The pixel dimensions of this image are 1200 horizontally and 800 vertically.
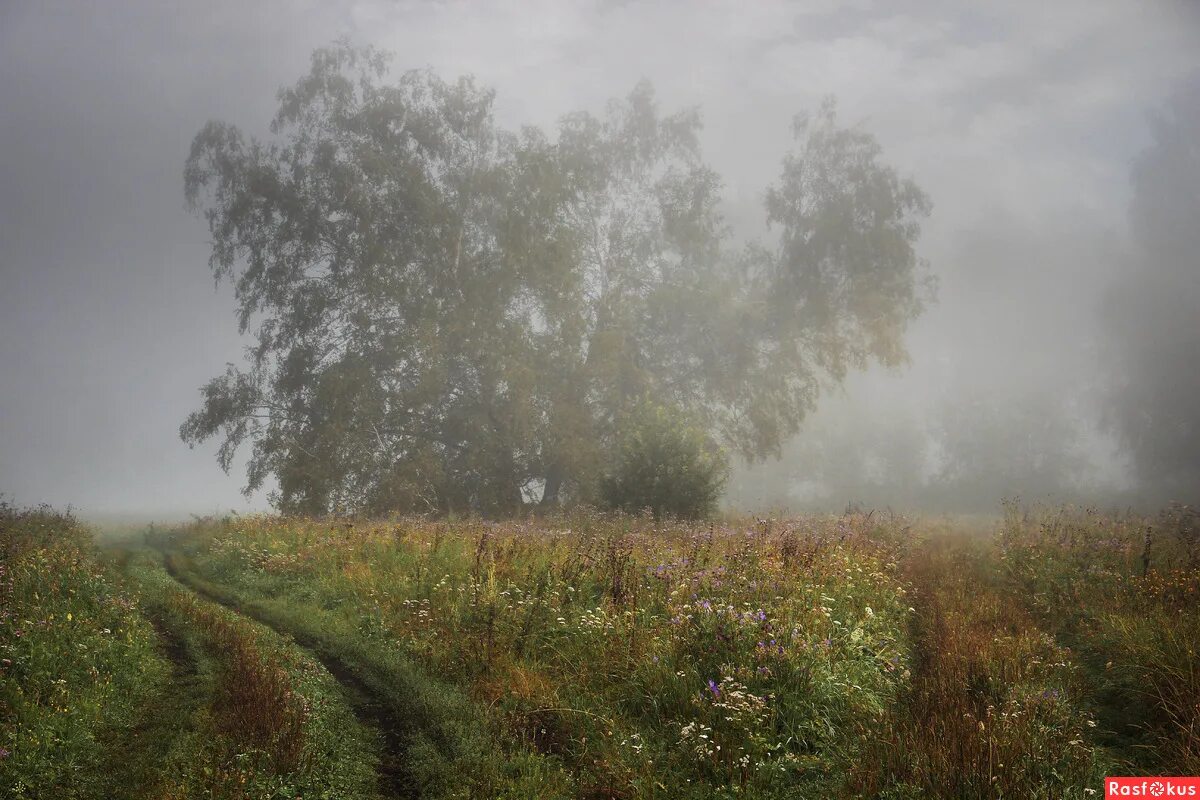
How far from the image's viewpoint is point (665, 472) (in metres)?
19.3

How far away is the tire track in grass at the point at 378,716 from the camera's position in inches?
215

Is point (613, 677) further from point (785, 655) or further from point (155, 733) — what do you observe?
point (155, 733)

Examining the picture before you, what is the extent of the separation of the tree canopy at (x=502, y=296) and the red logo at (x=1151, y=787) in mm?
20048

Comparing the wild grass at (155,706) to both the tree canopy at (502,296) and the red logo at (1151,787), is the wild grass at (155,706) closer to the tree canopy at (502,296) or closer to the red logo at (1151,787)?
the red logo at (1151,787)

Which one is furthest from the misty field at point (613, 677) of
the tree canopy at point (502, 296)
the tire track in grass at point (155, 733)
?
the tree canopy at point (502, 296)

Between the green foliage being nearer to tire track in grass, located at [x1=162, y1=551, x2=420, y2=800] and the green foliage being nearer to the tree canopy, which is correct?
the tree canopy

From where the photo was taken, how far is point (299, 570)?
13289 millimetres

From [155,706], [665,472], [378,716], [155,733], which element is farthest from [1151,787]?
[665,472]

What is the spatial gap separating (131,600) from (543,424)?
18.0 metres

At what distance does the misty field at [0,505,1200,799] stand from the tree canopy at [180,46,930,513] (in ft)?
48.7

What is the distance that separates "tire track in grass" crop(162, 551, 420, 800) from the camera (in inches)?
215

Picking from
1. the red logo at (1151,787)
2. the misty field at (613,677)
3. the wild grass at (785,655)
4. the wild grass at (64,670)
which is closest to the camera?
the red logo at (1151,787)

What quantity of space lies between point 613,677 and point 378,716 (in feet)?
8.23

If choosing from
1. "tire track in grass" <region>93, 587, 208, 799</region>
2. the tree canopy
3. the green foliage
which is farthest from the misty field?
the tree canopy
